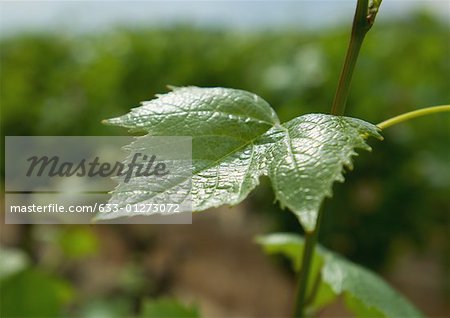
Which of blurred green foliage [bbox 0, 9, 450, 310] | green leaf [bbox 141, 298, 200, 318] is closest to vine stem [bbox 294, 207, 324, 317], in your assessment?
green leaf [bbox 141, 298, 200, 318]

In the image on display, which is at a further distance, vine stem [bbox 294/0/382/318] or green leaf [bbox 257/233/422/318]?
green leaf [bbox 257/233/422/318]

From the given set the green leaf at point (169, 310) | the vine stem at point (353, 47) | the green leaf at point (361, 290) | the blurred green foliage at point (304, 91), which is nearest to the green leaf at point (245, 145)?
the vine stem at point (353, 47)

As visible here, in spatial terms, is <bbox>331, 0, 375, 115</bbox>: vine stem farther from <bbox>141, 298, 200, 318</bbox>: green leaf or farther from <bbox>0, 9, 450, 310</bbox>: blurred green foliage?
<bbox>0, 9, 450, 310</bbox>: blurred green foliage

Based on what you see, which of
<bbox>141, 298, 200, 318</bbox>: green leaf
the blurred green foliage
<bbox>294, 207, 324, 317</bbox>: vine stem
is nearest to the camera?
<bbox>294, 207, 324, 317</bbox>: vine stem

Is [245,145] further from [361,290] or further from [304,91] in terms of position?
[304,91]

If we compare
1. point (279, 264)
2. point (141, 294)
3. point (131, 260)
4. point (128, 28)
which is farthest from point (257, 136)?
point (128, 28)

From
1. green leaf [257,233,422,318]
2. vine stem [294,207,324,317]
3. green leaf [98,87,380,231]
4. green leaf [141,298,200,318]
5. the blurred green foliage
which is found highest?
green leaf [98,87,380,231]

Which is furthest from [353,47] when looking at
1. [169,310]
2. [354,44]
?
[169,310]
